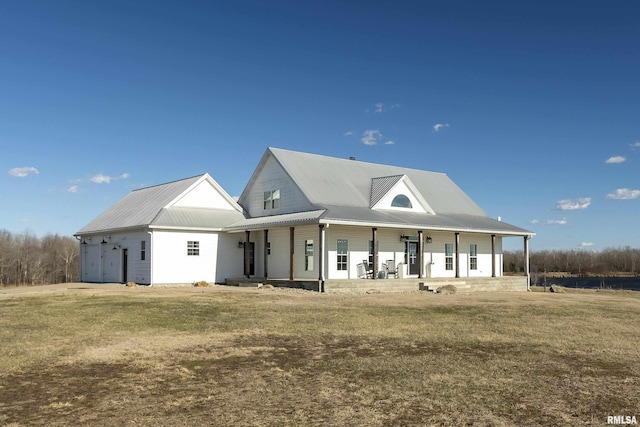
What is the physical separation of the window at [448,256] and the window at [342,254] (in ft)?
25.0

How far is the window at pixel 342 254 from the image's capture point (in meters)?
28.4

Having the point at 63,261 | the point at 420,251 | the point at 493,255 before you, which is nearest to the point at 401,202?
→ the point at 420,251

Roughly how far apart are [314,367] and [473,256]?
27.3m

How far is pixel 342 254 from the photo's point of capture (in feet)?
93.5

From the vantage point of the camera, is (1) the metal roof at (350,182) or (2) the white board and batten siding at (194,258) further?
(1) the metal roof at (350,182)

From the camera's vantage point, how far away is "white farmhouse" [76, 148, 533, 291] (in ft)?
93.0

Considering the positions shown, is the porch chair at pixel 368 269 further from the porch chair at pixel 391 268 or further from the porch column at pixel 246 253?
the porch column at pixel 246 253

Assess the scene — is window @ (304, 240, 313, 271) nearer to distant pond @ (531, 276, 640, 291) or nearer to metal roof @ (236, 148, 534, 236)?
metal roof @ (236, 148, 534, 236)

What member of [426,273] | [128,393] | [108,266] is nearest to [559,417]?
[128,393]

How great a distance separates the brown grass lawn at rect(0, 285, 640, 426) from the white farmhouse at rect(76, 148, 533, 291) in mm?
11002

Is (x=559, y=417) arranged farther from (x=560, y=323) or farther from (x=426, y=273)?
(x=426, y=273)

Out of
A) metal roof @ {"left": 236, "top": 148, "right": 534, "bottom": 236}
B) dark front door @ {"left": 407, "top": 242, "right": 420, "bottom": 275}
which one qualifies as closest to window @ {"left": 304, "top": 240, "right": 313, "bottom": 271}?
metal roof @ {"left": 236, "top": 148, "right": 534, "bottom": 236}

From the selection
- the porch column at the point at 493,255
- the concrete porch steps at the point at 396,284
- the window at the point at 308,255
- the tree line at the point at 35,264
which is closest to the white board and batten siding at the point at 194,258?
the concrete porch steps at the point at 396,284

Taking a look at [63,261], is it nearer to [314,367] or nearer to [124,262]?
[124,262]
